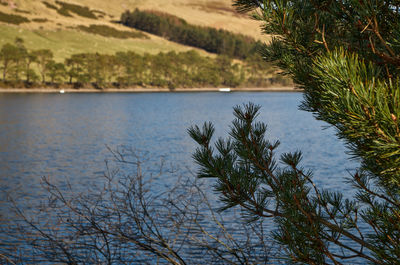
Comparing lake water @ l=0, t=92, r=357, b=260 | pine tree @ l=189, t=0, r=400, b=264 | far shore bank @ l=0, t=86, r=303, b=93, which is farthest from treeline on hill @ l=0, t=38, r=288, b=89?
pine tree @ l=189, t=0, r=400, b=264

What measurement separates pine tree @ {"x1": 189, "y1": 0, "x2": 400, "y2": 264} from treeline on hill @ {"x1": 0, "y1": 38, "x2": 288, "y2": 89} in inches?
3979

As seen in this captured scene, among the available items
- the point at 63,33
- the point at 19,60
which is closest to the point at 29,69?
the point at 19,60

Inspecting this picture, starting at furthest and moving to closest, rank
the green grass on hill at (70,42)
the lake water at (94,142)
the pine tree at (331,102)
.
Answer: the green grass on hill at (70,42)
the lake water at (94,142)
the pine tree at (331,102)

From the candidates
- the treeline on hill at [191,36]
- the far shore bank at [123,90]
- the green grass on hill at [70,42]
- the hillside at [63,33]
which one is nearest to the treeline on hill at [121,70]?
the far shore bank at [123,90]

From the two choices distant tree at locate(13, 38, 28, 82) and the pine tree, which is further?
distant tree at locate(13, 38, 28, 82)

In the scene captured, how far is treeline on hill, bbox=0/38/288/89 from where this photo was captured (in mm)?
101750

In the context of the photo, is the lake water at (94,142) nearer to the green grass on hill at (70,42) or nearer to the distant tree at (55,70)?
the distant tree at (55,70)

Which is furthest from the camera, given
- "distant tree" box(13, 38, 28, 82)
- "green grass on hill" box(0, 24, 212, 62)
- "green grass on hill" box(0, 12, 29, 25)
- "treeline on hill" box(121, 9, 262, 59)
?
"treeline on hill" box(121, 9, 262, 59)

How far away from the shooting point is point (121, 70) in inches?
4808

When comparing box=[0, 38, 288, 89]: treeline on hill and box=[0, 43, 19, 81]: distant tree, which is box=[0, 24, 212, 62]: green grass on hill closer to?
box=[0, 38, 288, 89]: treeline on hill

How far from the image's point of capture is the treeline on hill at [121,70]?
334 feet

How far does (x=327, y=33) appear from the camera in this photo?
3971mm

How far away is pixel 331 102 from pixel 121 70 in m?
122

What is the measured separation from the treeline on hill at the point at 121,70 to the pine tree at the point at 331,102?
101069 mm
